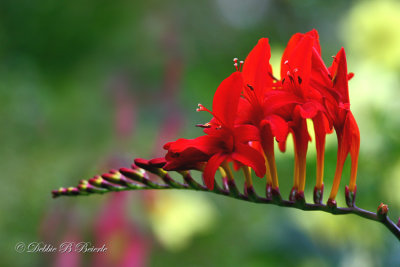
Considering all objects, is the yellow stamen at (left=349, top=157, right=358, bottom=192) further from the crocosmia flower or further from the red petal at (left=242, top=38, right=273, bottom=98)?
the red petal at (left=242, top=38, right=273, bottom=98)

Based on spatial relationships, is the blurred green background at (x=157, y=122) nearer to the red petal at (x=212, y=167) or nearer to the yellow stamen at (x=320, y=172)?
the yellow stamen at (x=320, y=172)

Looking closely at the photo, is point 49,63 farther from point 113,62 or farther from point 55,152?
point 55,152

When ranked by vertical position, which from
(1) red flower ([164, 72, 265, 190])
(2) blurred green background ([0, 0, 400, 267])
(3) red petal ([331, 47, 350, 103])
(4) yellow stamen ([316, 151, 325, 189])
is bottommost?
(2) blurred green background ([0, 0, 400, 267])

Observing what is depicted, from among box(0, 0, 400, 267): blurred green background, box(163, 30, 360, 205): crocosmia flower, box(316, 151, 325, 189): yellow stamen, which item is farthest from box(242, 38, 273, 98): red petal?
box(0, 0, 400, 267): blurred green background

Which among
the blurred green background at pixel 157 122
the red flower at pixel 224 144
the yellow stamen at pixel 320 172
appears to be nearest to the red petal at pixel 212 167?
the red flower at pixel 224 144

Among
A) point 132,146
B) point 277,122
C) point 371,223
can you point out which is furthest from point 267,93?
point 132,146

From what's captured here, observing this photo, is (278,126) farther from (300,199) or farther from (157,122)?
(157,122)

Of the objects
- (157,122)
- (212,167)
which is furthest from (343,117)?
(157,122)

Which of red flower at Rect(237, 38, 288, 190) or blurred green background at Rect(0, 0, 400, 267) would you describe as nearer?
red flower at Rect(237, 38, 288, 190)

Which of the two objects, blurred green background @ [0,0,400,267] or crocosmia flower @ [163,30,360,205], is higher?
crocosmia flower @ [163,30,360,205]
